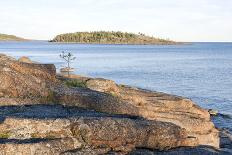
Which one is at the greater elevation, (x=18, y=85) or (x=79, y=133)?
(x=18, y=85)

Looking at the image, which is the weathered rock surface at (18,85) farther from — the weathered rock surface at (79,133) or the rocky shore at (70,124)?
the weathered rock surface at (79,133)

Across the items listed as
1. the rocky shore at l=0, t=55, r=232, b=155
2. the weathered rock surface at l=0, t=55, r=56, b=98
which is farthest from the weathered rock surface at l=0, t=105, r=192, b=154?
the weathered rock surface at l=0, t=55, r=56, b=98

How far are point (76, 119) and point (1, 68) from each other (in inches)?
294

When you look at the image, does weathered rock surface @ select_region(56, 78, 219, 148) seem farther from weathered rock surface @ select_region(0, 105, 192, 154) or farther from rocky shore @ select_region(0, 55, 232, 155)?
weathered rock surface @ select_region(0, 105, 192, 154)

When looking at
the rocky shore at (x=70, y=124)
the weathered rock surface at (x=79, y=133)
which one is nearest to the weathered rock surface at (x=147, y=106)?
the rocky shore at (x=70, y=124)

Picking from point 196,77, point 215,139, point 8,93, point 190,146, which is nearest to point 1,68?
point 8,93

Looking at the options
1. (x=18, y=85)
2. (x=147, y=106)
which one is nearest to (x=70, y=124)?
(x=18, y=85)

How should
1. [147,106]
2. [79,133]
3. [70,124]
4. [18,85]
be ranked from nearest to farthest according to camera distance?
1. [79,133]
2. [70,124]
3. [18,85]
4. [147,106]

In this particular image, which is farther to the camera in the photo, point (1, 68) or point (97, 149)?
point (1, 68)

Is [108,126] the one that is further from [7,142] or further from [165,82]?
[165,82]

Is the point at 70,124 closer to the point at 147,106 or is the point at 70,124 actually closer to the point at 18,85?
the point at 18,85

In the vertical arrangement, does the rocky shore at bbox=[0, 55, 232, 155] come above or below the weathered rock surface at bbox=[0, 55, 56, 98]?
below

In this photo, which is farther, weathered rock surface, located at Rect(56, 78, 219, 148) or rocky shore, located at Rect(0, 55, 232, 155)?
weathered rock surface, located at Rect(56, 78, 219, 148)

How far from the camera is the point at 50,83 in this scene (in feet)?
92.2
